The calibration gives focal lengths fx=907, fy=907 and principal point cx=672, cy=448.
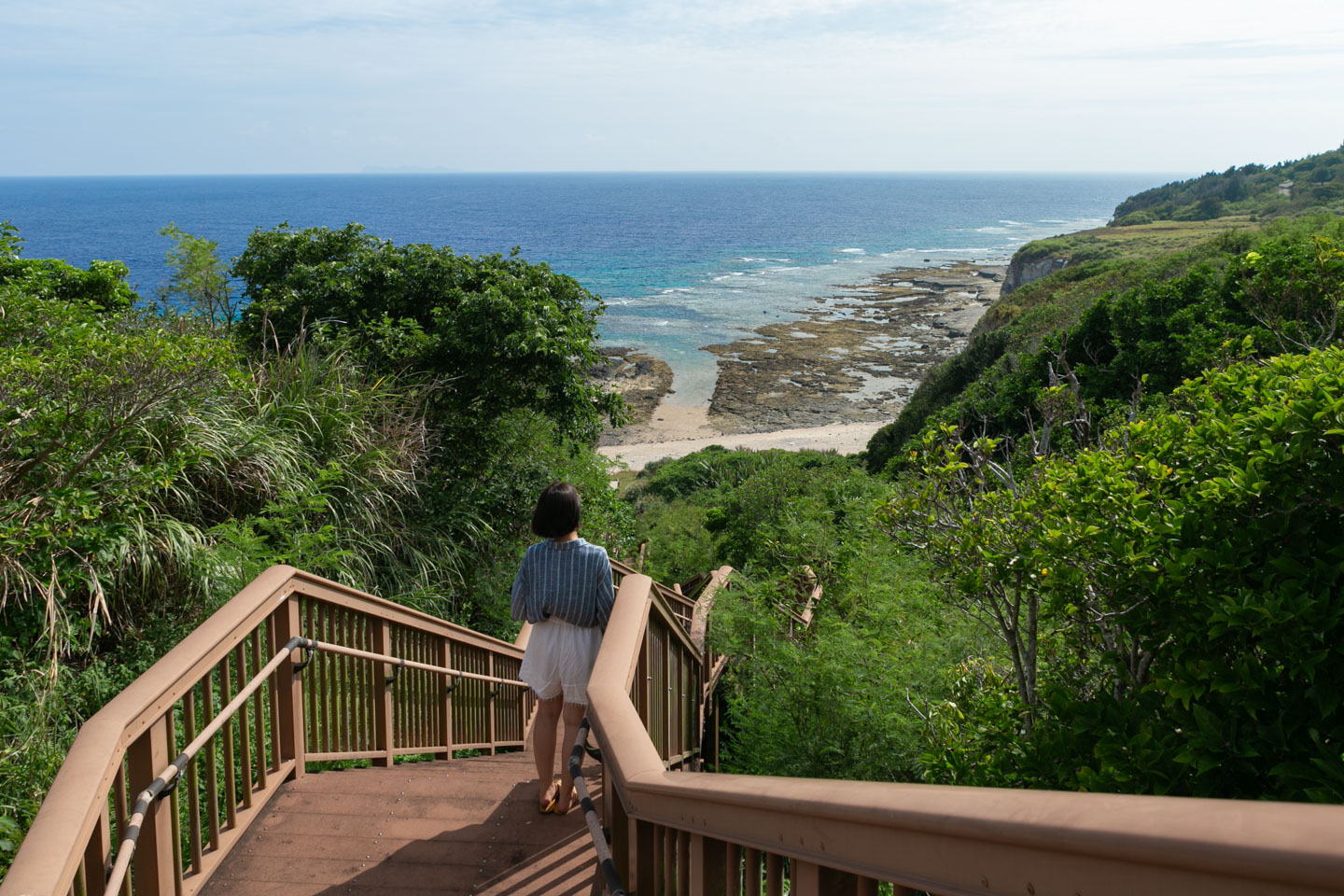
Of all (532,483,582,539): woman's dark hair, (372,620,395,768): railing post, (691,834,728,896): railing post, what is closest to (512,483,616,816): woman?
(532,483,582,539): woman's dark hair

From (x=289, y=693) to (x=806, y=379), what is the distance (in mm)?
46327

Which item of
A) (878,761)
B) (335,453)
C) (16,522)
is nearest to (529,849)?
(878,761)

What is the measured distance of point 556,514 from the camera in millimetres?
4258

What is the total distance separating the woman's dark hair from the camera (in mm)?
4254

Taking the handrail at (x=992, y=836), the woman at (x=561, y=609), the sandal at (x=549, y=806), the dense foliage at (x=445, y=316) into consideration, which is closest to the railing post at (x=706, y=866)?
the handrail at (x=992, y=836)

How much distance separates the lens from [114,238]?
106m

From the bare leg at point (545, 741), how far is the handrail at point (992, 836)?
6.25 ft

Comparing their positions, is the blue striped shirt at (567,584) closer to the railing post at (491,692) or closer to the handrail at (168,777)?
the handrail at (168,777)

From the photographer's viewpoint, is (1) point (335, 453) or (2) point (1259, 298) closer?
(1) point (335, 453)

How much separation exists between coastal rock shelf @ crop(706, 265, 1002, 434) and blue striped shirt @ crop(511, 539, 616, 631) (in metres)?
37.9

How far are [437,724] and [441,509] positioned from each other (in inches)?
210

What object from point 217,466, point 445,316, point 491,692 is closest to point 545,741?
point 491,692

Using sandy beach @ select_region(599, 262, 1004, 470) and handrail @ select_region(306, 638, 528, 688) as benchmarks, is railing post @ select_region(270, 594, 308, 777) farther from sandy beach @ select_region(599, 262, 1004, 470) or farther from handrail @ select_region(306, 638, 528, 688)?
sandy beach @ select_region(599, 262, 1004, 470)

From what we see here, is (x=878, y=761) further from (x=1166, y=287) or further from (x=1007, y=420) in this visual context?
(x=1166, y=287)
